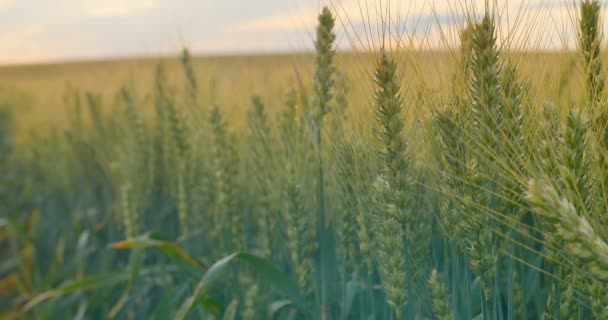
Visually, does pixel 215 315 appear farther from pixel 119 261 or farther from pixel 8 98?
pixel 8 98

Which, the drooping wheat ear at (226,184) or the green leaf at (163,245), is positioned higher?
the drooping wheat ear at (226,184)

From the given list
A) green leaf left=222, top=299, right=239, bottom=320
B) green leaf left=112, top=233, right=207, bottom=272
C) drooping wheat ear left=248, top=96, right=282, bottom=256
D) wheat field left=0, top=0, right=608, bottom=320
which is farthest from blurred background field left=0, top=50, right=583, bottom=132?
green leaf left=222, top=299, right=239, bottom=320

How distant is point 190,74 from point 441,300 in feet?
5.32

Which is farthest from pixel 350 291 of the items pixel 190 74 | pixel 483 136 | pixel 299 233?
pixel 190 74

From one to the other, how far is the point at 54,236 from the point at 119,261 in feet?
2.84

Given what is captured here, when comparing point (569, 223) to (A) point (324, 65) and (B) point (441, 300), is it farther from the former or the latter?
(A) point (324, 65)

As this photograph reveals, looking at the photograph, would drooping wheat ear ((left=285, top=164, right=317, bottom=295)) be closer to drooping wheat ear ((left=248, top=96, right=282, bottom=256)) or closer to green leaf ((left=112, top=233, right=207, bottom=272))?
drooping wheat ear ((left=248, top=96, right=282, bottom=256))

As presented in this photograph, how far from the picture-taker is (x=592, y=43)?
1216mm

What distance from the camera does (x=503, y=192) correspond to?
114 centimetres

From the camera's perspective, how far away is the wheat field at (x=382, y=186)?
112cm

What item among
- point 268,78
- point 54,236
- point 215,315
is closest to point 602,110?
point 215,315

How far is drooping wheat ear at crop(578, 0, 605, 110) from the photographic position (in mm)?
1200

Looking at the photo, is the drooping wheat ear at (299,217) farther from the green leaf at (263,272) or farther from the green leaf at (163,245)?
the green leaf at (163,245)

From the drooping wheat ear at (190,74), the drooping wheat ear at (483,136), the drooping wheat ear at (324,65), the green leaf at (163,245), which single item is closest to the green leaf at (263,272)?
the green leaf at (163,245)
